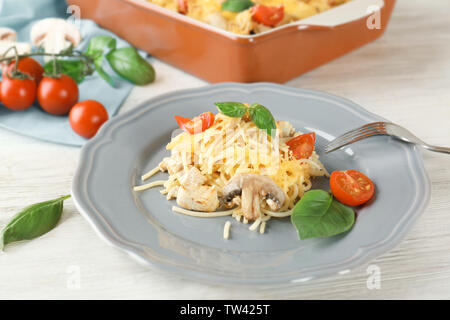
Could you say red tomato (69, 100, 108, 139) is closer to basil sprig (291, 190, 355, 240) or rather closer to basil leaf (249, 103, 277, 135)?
basil leaf (249, 103, 277, 135)

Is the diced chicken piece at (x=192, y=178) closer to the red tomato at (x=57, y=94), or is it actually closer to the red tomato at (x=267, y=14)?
the red tomato at (x=57, y=94)

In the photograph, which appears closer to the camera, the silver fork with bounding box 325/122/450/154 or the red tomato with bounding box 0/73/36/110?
the silver fork with bounding box 325/122/450/154

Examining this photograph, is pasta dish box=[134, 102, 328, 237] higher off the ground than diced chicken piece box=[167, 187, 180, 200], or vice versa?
pasta dish box=[134, 102, 328, 237]

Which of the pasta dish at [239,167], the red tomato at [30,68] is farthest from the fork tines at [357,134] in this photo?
the red tomato at [30,68]

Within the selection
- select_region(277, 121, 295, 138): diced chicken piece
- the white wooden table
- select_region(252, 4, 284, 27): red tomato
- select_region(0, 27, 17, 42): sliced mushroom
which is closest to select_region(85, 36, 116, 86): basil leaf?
the white wooden table

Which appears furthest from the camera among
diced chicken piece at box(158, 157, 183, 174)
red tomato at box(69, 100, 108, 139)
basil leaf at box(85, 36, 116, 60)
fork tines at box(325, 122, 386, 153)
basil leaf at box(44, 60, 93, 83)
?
basil leaf at box(85, 36, 116, 60)

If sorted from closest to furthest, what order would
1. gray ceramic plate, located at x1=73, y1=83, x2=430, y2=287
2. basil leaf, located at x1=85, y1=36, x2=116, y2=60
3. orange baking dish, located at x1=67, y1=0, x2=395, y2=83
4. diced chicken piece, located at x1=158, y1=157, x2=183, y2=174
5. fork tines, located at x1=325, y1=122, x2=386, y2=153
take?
gray ceramic plate, located at x1=73, y1=83, x2=430, y2=287 → diced chicken piece, located at x1=158, y1=157, x2=183, y2=174 → fork tines, located at x1=325, y1=122, x2=386, y2=153 → orange baking dish, located at x1=67, y1=0, x2=395, y2=83 → basil leaf, located at x1=85, y1=36, x2=116, y2=60

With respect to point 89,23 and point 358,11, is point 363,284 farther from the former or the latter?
point 89,23
